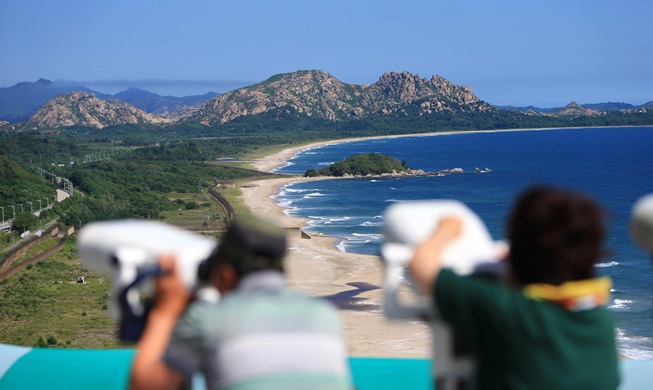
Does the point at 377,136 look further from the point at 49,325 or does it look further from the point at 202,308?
the point at 202,308

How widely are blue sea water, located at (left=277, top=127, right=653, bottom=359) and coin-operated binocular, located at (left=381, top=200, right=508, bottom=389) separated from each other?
383 millimetres

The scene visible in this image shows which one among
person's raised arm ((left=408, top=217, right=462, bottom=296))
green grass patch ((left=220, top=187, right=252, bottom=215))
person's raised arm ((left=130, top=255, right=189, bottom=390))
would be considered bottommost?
green grass patch ((left=220, top=187, right=252, bottom=215))

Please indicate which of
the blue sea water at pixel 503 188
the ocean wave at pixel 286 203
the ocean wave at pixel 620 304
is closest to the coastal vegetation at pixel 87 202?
the ocean wave at pixel 286 203

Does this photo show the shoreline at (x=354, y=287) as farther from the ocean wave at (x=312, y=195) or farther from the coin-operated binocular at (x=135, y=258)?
the ocean wave at (x=312, y=195)

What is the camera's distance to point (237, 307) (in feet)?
6.84

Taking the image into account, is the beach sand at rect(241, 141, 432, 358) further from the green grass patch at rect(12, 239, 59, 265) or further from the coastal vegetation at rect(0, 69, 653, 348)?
the green grass patch at rect(12, 239, 59, 265)

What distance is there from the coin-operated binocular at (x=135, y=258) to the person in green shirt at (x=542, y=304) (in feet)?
2.42

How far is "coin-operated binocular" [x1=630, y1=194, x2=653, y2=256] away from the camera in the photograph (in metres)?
2.47

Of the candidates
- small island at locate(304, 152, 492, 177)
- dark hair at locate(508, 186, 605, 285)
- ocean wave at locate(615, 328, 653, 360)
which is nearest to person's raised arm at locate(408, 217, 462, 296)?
dark hair at locate(508, 186, 605, 285)

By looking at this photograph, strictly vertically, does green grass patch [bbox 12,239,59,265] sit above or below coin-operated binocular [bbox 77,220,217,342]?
below

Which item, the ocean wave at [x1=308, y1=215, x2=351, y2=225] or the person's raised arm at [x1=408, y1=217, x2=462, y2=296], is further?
the ocean wave at [x1=308, y1=215, x2=351, y2=225]

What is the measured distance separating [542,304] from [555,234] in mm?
183

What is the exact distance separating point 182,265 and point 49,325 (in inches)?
931

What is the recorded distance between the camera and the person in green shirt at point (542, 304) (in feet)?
6.72
